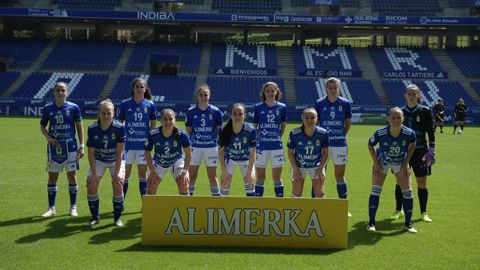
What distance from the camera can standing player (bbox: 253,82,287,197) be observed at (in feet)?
30.5

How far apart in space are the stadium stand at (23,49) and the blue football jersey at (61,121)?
37.7 meters

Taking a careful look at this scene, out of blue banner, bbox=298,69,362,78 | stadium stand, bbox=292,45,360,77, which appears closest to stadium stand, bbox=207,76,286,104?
blue banner, bbox=298,69,362,78

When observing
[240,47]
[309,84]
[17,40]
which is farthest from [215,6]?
[17,40]

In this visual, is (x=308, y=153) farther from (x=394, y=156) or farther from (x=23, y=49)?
(x=23, y=49)

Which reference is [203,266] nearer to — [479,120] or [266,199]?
[266,199]

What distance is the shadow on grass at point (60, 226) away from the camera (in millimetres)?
7805

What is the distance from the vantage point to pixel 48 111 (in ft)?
Result: 29.8

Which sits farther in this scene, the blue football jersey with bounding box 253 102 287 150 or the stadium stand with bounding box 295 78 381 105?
the stadium stand with bounding box 295 78 381 105

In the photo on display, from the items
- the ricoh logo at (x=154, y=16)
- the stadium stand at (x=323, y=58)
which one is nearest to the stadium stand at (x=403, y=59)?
the stadium stand at (x=323, y=58)

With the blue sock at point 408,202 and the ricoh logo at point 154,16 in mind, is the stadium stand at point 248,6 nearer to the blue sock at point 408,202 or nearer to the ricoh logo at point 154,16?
the ricoh logo at point 154,16

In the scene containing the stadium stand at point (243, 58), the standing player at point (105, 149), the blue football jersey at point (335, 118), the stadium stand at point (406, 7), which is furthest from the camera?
the stadium stand at point (406, 7)

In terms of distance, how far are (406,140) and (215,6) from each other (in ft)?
130

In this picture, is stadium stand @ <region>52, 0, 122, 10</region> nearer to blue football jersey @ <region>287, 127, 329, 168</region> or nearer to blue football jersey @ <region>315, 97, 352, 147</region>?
blue football jersey @ <region>315, 97, 352, 147</region>

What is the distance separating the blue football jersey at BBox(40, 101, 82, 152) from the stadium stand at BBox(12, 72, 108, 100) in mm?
30797
